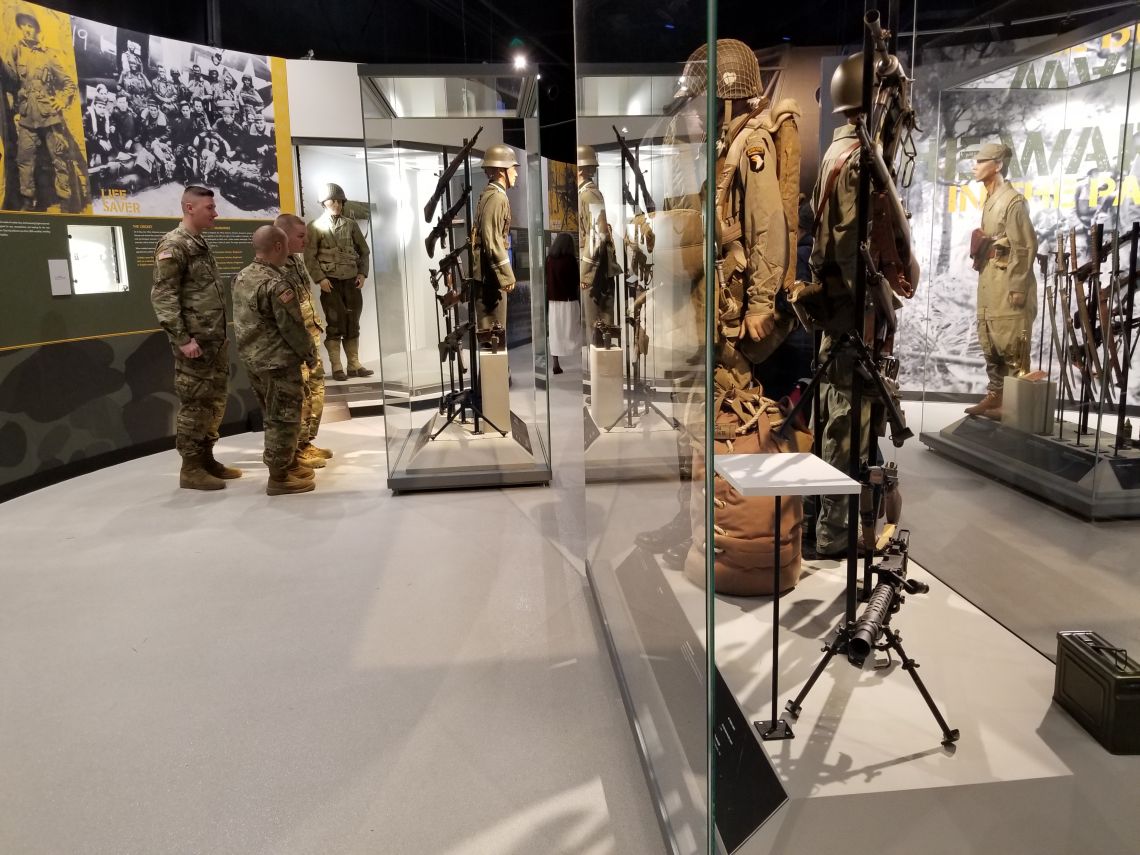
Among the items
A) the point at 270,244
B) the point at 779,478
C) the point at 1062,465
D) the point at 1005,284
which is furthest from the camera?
the point at 270,244

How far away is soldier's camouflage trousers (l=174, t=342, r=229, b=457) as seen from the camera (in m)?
4.94

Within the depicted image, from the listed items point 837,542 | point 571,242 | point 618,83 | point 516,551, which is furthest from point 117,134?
point 837,542

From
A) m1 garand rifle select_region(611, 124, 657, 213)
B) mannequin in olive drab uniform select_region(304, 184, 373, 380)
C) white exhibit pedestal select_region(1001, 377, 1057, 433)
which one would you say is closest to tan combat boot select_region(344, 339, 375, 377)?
mannequin in olive drab uniform select_region(304, 184, 373, 380)

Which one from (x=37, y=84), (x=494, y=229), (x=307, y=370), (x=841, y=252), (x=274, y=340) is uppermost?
(x=37, y=84)

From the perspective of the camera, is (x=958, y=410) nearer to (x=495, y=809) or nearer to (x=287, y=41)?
(x=495, y=809)

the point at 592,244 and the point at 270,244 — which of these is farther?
the point at 270,244

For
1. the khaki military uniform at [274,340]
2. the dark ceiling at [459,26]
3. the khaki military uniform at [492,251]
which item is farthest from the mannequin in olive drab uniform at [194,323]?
the dark ceiling at [459,26]

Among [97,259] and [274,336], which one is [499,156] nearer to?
[274,336]

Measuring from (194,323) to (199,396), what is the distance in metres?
0.43

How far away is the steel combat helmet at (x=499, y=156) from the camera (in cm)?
510

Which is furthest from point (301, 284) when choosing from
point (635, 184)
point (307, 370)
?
point (635, 184)

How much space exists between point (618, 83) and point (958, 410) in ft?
5.61

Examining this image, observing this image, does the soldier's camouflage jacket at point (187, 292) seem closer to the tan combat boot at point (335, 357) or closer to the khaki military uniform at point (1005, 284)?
the tan combat boot at point (335, 357)

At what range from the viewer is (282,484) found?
4.99 metres
